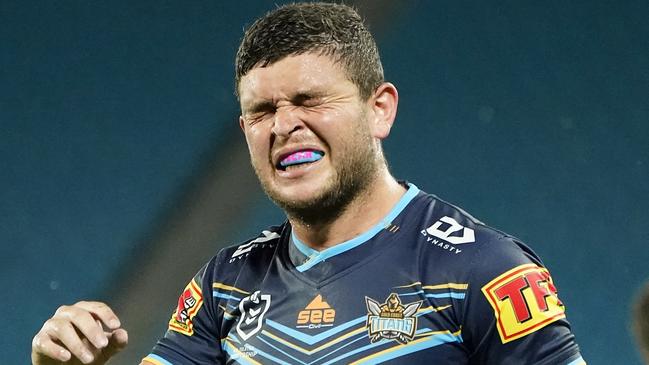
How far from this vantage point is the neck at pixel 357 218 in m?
1.27

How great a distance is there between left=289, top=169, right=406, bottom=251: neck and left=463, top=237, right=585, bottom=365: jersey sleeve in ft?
0.62

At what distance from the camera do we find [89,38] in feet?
9.99

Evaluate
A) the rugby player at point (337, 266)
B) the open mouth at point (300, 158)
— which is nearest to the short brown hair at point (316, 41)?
the rugby player at point (337, 266)

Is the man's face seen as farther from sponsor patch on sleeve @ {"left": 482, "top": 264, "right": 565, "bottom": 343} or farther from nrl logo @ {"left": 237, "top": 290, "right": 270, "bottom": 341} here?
sponsor patch on sleeve @ {"left": 482, "top": 264, "right": 565, "bottom": 343}

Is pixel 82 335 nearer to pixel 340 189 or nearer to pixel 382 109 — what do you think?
pixel 340 189

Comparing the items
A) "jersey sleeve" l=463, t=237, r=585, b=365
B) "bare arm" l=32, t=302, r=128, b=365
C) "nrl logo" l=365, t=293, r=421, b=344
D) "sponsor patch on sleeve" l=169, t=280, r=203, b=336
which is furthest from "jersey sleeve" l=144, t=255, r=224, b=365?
"jersey sleeve" l=463, t=237, r=585, b=365

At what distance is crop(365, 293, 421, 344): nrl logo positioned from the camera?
44.6 inches

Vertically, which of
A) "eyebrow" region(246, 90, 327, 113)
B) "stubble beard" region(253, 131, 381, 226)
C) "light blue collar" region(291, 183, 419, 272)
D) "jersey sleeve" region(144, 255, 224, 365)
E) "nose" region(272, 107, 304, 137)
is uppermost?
"eyebrow" region(246, 90, 327, 113)

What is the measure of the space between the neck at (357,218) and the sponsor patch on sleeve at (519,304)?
22cm

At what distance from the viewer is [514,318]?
3.53 feet

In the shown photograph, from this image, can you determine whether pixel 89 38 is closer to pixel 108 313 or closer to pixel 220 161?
pixel 220 161

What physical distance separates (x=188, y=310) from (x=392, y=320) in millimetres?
308

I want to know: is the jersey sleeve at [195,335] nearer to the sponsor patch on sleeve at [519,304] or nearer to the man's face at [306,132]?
the man's face at [306,132]

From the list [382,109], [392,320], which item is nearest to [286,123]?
[382,109]
